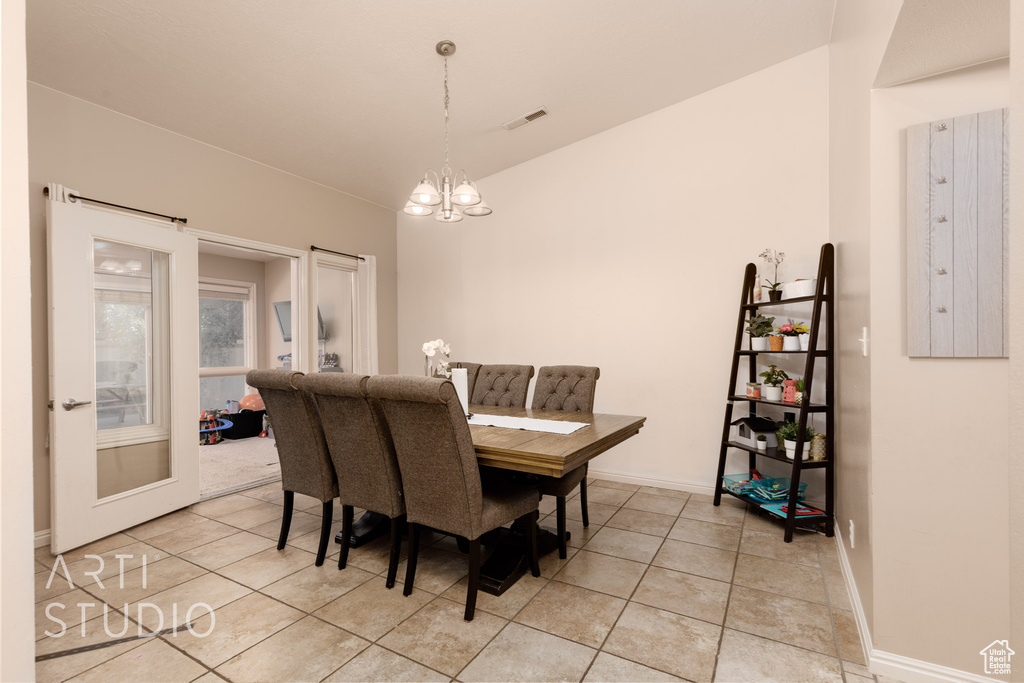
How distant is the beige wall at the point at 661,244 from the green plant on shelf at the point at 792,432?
546mm

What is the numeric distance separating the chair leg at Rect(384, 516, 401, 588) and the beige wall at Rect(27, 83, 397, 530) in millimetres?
2271

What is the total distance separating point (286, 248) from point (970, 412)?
4.69 meters

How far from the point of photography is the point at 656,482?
3.74 meters

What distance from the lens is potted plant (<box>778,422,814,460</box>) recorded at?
284 centimetres

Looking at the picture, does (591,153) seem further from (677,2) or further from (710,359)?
(710,359)

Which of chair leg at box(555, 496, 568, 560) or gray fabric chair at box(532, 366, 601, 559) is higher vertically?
gray fabric chair at box(532, 366, 601, 559)

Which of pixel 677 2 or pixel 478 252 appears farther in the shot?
pixel 478 252

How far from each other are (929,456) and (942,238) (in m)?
0.75

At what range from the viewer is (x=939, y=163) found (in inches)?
60.1

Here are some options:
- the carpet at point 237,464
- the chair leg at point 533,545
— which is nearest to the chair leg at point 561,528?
the chair leg at point 533,545

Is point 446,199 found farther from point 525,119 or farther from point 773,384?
point 773,384

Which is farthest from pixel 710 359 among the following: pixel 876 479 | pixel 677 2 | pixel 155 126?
pixel 155 126

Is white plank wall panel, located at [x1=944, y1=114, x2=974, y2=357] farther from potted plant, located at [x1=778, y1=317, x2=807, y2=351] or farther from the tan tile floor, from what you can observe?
potted plant, located at [x1=778, y1=317, x2=807, y2=351]

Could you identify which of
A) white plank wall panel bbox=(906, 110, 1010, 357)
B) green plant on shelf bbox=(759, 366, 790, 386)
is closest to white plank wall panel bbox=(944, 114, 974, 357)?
white plank wall panel bbox=(906, 110, 1010, 357)
